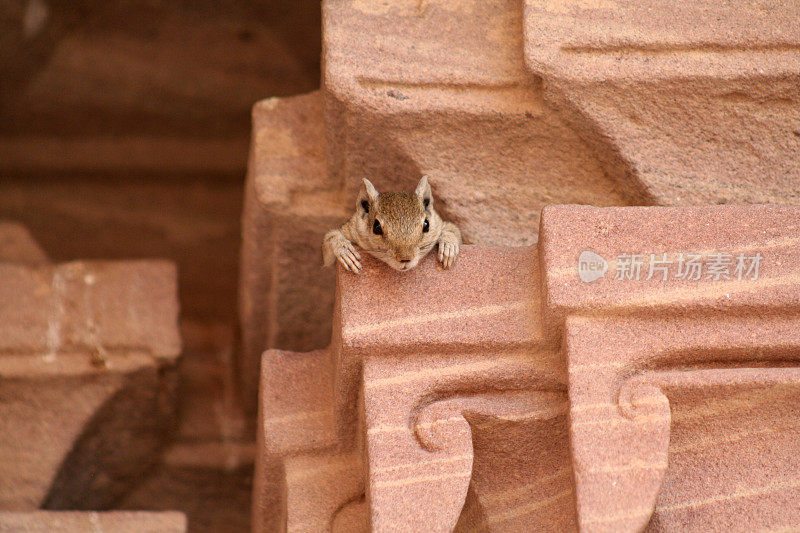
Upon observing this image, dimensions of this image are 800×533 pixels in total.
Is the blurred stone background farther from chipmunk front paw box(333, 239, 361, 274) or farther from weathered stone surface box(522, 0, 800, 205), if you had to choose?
weathered stone surface box(522, 0, 800, 205)

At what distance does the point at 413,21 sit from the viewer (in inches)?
204

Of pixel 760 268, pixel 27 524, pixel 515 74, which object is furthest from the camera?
pixel 515 74

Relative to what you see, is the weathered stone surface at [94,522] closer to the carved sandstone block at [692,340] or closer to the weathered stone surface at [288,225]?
the weathered stone surface at [288,225]

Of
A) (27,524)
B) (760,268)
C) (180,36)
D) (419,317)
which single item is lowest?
(27,524)

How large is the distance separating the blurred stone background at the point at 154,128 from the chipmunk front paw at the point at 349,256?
267cm

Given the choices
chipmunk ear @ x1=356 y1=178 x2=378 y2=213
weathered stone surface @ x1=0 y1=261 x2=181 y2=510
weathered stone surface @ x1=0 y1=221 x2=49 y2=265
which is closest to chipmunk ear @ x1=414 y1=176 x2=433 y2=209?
chipmunk ear @ x1=356 y1=178 x2=378 y2=213

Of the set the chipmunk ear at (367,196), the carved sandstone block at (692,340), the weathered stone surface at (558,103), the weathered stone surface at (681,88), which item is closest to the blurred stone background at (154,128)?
the weathered stone surface at (558,103)

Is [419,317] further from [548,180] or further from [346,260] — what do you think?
[548,180]

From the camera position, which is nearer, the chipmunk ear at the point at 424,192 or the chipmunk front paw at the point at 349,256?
the chipmunk front paw at the point at 349,256

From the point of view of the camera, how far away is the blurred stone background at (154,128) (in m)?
7.52

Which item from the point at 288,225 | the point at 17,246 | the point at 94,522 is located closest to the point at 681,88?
the point at 288,225

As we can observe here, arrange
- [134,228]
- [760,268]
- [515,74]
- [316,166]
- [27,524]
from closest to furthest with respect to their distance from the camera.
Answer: [760,268], [27,524], [515,74], [316,166], [134,228]

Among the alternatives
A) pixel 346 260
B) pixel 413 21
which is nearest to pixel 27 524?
pixel 346 260

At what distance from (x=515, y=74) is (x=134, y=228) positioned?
4.29 meters
